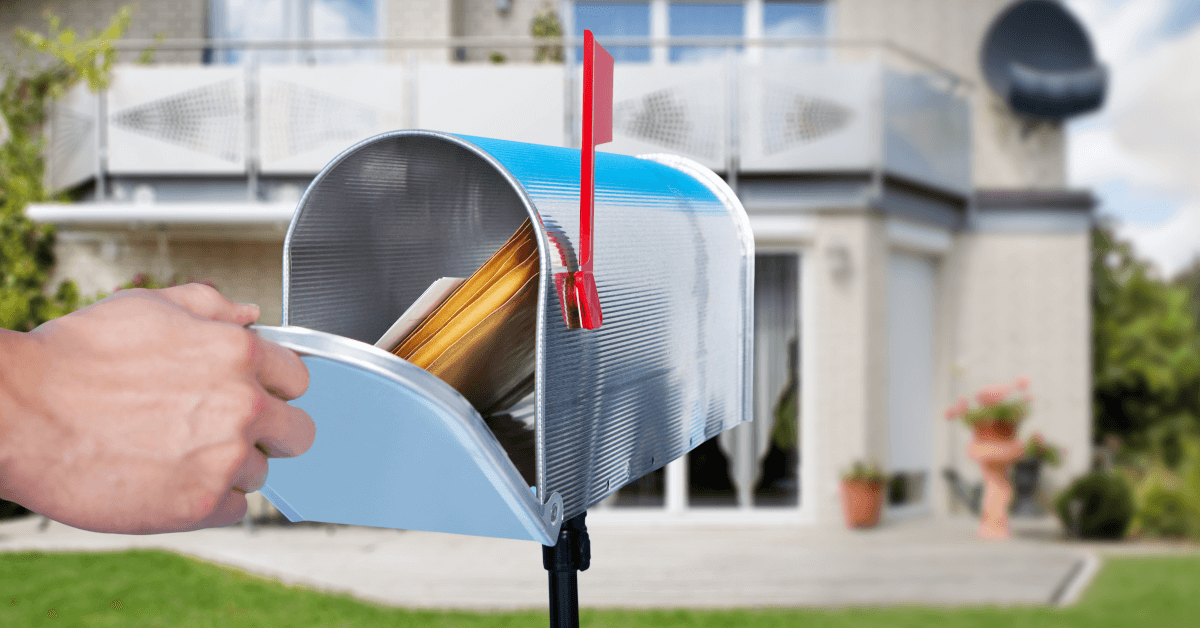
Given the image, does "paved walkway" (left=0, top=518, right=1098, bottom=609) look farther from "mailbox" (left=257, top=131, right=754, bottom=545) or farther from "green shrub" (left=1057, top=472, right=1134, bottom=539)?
"mailbox" (left=257, top=131, right=754, bottom=545)

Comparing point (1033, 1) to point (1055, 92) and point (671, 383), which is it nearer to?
point (1055, 92)

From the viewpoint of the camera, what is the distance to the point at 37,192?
946 cm

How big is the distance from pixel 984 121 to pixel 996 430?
4327 millimetres

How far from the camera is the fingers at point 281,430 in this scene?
114 centimetres

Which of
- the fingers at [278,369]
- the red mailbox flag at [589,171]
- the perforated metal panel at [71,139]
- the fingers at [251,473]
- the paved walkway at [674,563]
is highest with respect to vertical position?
the perforated metal panel at [71,139]

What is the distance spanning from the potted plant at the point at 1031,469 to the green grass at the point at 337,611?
2499 mm

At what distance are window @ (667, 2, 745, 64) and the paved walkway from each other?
19.2 feet

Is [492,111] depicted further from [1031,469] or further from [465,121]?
[1031,469]

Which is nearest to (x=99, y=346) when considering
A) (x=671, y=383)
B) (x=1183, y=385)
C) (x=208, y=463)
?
(x=208, y=463)

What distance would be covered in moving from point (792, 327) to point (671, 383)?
7436 mm

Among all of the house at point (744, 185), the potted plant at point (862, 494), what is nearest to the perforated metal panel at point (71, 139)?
the house at point (744, 185)

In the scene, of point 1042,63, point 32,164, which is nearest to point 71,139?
point 32,164

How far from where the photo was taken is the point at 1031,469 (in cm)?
965

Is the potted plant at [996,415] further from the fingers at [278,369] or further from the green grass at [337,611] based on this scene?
the fingers at [278,369]
